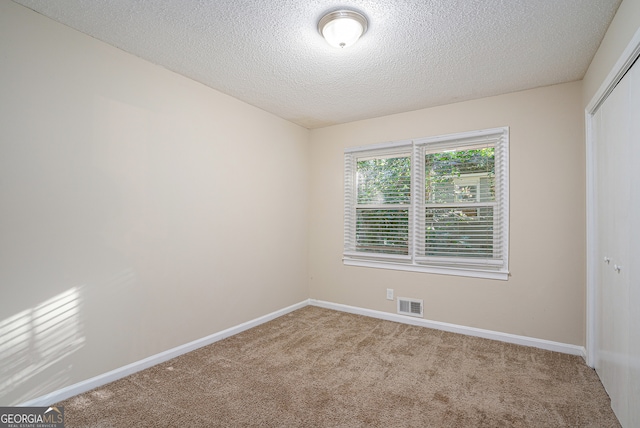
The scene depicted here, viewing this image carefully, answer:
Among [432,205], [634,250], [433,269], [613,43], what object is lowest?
[433,269]

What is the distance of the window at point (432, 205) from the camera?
3400 millimetres

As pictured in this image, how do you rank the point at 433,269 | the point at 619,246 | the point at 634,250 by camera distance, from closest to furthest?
the point at 634,250
the point at 619,246
the point at 433,269

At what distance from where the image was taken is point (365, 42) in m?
2.38

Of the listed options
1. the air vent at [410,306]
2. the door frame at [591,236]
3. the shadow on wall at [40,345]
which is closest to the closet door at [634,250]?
the door frame at [591,236]

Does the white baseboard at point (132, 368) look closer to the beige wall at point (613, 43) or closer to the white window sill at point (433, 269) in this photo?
the white window sill at point (433, 269)

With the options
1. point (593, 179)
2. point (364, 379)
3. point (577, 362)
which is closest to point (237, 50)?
point (364, 379)

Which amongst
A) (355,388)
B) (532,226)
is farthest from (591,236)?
(355,388)

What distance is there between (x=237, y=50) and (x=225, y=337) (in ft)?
9.07

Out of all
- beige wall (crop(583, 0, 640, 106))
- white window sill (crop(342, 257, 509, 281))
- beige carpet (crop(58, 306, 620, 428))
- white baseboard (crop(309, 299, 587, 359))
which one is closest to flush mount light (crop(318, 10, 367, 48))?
beige wall (crop(583, 0, 640, 106))

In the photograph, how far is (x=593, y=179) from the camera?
2627 mm

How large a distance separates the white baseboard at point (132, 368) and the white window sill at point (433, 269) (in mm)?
1442

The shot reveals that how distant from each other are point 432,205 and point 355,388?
2.26m

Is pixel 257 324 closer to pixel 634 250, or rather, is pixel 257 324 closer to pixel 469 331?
pixel 469 331

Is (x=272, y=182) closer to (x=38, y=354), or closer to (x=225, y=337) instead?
(x=225, y=337)
